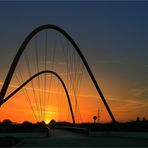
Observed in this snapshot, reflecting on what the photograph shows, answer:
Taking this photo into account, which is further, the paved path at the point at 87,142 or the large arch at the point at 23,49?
the large arch at the point at 23,49

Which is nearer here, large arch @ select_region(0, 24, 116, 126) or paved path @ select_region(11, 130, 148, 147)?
paved path @ select_region(11, 130, 148, 147)

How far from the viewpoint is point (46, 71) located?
59438 millimetres

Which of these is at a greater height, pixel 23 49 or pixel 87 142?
pixel 23 49

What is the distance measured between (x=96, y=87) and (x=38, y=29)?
13686 millimetres

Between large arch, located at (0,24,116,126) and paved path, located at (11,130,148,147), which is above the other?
large arch, located at (0,24,116,126)

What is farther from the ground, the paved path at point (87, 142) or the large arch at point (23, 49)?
the large arch at point (23, 49)

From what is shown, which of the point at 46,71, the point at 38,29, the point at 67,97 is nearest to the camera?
the point at 38,29

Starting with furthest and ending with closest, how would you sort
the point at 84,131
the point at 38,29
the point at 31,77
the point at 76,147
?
1. the point at 31,77
2. the point at 38,29
3. the point at 84,131
4. the point at 76,147

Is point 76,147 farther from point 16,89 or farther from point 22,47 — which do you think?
point 16,89

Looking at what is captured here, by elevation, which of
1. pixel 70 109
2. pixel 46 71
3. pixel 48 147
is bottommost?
pixel 48 147

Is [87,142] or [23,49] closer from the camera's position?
[87,142]

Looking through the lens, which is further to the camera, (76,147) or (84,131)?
(84,131)

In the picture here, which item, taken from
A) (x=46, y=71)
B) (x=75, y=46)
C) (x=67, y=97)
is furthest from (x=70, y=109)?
(x=75, y=46)

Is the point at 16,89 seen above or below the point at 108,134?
above
